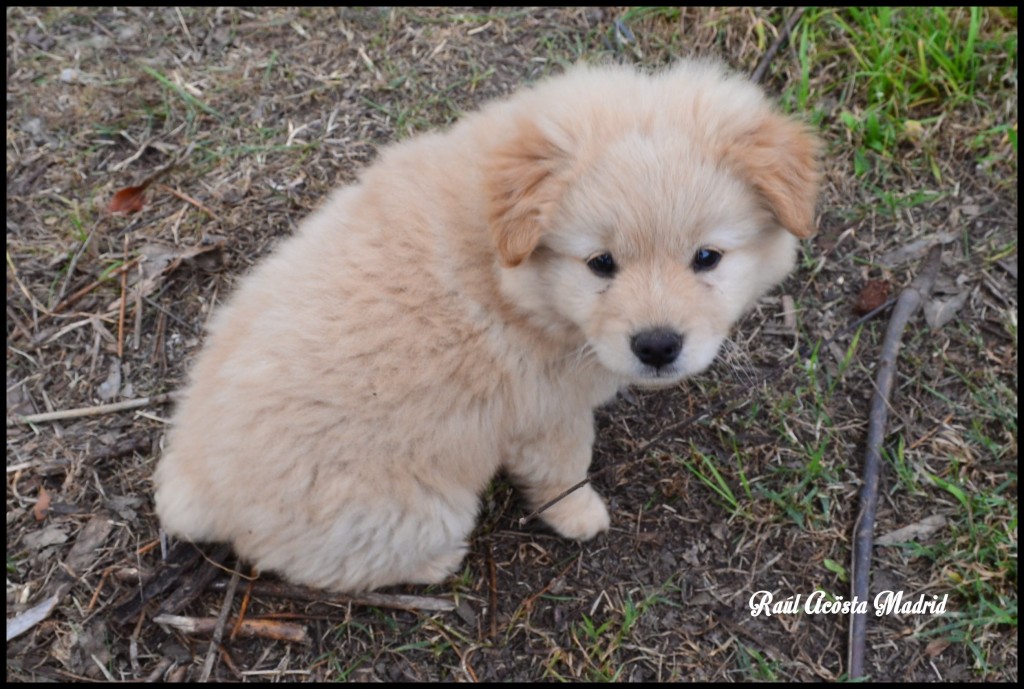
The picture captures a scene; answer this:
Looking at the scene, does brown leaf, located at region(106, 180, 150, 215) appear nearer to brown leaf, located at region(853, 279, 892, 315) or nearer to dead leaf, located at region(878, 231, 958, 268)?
brown leaf, located at region(853, 279, 892, 315)

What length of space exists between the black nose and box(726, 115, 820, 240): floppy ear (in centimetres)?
45

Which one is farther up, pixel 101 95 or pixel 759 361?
pixel 101 95

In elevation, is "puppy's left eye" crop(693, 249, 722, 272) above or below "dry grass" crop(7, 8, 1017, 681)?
above

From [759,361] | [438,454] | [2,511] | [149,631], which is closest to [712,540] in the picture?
[759,361]

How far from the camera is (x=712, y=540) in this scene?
2.98 metres

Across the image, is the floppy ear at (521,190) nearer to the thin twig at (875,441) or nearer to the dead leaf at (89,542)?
the thin twig at (875,441)

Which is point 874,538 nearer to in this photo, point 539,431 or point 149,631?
point 539,431

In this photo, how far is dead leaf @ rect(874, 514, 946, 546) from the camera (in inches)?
115

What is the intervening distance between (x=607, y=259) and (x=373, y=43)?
7.87 ft

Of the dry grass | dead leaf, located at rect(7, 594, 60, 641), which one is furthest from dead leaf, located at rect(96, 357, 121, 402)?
dead leaf, located at rect(7, 594, 60, 641)

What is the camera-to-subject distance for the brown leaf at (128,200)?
140 inches

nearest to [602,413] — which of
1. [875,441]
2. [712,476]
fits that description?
[712,476]

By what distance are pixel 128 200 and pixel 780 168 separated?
282cm

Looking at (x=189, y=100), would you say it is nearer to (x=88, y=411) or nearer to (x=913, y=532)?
(x=88, y=411)
